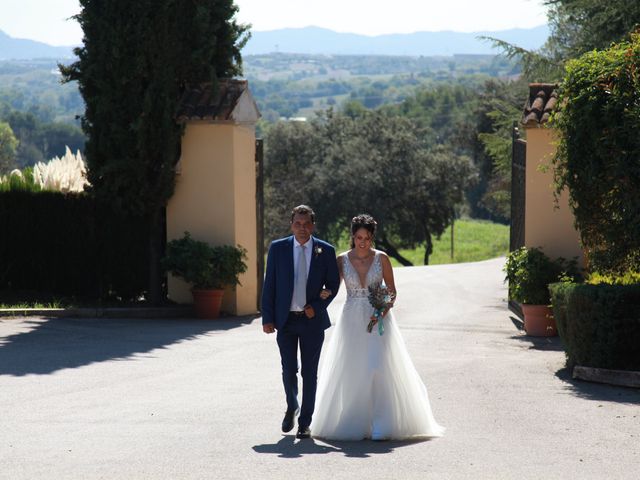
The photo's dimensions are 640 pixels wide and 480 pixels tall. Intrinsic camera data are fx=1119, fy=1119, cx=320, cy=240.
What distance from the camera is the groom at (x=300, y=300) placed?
8.40 metres

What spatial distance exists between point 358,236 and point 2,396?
366cm

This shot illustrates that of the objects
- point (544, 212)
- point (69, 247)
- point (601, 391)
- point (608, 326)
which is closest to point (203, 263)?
point (69, 247)

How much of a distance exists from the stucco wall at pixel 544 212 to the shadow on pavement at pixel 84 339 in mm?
4562

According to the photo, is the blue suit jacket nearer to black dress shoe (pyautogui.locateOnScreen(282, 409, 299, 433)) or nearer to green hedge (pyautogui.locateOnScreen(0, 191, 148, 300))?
black dress shoe (pyautogui.locateOnScreen(282, 409, 299, 433))

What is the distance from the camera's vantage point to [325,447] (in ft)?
26.3

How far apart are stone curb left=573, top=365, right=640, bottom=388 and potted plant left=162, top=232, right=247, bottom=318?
707cm

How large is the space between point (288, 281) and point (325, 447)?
4.16 ft

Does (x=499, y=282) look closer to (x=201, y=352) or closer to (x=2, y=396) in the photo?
(x=201, y=352)

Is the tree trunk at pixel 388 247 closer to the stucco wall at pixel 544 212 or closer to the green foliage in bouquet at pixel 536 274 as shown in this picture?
the stucco wall at pixel 544 212

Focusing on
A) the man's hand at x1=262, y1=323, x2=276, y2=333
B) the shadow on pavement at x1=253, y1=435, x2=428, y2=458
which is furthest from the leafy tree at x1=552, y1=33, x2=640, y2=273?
the man's hand at x1=262, y1=323, x2=276, y2=333

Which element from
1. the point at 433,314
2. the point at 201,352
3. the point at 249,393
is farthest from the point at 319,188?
the point at 249,393

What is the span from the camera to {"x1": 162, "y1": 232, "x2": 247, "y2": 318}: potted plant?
16.9 meters

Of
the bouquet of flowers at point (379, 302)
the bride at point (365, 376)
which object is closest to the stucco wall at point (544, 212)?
the bride at point (365, 376)

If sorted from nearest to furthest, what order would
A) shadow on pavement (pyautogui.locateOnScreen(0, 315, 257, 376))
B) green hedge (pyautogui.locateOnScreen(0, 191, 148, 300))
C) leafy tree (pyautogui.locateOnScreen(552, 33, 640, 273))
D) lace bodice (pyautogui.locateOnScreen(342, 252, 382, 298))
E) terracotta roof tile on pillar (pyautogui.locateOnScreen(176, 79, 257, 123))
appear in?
1. lace bodice (pyautogui.locateOnScreen(342, 252, 382, 298))
2. leafy tree (pyautogui.locateOnScreen(552, 33, 640, 273))
3. shadow on pavement (pyautogui.locateOnScreen(0, 315, 257, 376))
4. terracotta roof tile on pillar (pyautogui.locateOnScreen(176, 79, 257, 123))
5. green hedge (pyautogui.locateOnScreen(0, 191, 148, 300))
